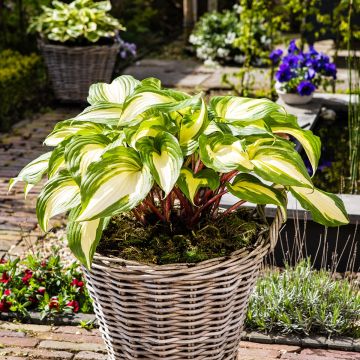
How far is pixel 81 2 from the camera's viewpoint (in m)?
8.57

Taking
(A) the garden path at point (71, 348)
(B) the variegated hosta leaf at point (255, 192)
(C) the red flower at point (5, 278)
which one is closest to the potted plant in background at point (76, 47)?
(C) the red flower at point (5, 278)

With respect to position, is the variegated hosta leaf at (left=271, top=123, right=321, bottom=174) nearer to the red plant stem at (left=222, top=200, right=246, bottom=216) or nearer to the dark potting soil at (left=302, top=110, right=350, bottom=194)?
the red plant stem at (left=222, top=200, right=246, bottom=216)

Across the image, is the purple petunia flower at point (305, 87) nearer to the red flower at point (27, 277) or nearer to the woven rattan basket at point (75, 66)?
the woven rattan basket at point (75, 66)

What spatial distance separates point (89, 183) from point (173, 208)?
0.57 metres

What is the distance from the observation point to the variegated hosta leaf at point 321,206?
9.63 feet

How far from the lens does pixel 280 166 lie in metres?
2.75

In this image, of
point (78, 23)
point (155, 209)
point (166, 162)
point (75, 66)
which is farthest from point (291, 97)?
point (166, 162)

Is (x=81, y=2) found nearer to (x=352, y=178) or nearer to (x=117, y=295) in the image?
(x=352, y=178)

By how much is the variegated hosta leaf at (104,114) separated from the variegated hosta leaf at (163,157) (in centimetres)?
23

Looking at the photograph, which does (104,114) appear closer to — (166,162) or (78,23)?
(166,162)

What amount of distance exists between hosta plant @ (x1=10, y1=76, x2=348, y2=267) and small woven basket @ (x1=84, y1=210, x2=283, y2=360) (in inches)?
6.8

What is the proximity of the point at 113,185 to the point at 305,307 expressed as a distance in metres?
1.57

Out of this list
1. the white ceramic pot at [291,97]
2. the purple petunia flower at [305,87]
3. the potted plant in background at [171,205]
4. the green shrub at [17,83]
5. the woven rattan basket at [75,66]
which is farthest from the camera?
the woven rattan basket at [75,66]

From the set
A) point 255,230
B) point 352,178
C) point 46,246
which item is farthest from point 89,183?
point 352,178
